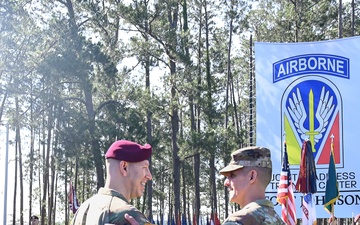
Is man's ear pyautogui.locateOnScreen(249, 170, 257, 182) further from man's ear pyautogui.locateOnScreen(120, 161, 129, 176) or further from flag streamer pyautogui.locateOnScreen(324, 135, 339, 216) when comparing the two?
flag streamer pyautogui.locateOnScreen(324, 135, 339, 216)

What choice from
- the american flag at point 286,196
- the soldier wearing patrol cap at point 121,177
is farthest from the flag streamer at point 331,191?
the soldier wearing patrol cap at point 121,177

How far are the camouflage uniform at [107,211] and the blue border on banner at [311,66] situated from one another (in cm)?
1083

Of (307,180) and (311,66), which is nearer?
(307,180)

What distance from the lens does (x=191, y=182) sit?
41156 millimetres

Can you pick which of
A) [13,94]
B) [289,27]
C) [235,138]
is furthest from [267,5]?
[13,94]

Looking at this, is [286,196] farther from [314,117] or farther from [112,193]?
[112,193]

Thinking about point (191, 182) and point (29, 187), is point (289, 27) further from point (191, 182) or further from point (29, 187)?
point (29, 187)

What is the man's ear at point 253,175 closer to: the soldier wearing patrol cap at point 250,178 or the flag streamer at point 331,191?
the soldier wearing patrol cap at point 250,178

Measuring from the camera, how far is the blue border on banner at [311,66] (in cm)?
1334

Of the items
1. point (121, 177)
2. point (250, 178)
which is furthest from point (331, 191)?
point (121, 177)

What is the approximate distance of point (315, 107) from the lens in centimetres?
1322

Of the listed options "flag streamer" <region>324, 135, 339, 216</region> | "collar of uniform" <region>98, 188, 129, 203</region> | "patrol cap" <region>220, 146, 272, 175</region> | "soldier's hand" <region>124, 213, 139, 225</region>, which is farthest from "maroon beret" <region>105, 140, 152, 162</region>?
"flag streamer" <region>324, 135, 339, 216</region>

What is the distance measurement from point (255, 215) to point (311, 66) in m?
10.8

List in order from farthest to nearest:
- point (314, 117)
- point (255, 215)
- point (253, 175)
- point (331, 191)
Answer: point (314, 117) < point (331, 191) < point (253, 175) < point (255, 215)
